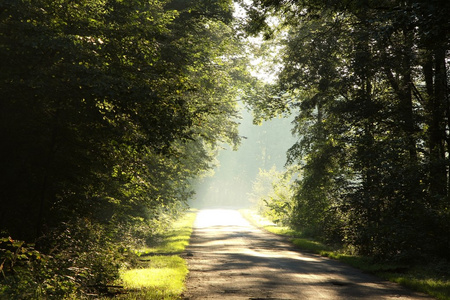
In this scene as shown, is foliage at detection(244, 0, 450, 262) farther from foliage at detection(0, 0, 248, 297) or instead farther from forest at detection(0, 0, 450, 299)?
foliage at detection(0, 0, 248, 297)

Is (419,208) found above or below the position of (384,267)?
above

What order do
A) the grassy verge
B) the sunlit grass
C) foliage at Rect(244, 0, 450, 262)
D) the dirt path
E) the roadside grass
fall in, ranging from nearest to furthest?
the grassy verge
the sunlit grass
the dirt path
the roadside grass
foliage at Rect(244, 0, 450, 262)

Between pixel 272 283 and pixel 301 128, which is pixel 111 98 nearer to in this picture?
pixel 272 283

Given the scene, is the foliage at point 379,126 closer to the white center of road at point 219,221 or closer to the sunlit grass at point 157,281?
the sunlit grass at point 157,281

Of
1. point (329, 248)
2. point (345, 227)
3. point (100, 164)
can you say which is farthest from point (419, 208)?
point (100, 164)

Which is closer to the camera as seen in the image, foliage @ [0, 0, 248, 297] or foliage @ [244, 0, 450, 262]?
foliage @ [0, 0, 248, 297]

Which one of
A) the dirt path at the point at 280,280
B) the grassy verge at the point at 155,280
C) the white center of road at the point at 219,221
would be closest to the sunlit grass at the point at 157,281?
the grassy verge at the point at 155,280

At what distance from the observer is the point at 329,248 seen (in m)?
20.2

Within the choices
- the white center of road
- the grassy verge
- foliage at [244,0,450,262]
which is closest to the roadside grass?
foliage at [244,0,450,262]

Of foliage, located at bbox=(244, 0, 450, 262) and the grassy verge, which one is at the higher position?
foliage, located at bbox=(244, 0, 450, 262)

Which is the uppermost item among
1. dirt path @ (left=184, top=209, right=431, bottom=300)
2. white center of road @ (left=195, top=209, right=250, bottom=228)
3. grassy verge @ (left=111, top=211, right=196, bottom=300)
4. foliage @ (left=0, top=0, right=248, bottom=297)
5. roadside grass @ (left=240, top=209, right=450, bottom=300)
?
foliage @ (left=0, top=0, right=248, bottom=297)

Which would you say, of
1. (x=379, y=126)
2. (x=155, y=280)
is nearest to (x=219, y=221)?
(x=379, y=126)

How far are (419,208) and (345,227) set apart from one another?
15.7ft

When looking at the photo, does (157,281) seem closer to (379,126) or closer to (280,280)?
(280,280)
